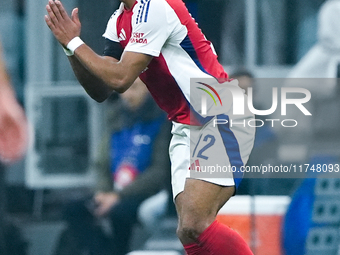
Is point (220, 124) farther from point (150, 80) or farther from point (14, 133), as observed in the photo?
point (14, 133)

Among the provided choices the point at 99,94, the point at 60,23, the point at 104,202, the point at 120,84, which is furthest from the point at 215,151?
the point at 104,202

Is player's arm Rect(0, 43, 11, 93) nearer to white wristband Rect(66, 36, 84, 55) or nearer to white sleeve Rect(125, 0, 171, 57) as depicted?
white wristband Rect(66, 36, 84, 55)

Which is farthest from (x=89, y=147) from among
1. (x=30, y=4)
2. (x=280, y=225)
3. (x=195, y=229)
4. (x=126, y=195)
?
(x=195, y=229)

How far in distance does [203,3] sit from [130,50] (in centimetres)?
174

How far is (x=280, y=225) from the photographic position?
15.7ft

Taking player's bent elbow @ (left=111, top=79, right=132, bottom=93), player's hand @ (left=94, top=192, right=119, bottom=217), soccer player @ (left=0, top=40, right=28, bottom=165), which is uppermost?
player's bent elbow @ (left=111, top=79, right=132, bottom=93)

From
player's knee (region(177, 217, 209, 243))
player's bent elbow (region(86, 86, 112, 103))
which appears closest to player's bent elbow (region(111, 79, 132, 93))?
player's bent elbow (region(86, 86, 112, 103))

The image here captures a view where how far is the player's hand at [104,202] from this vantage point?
4859 mm

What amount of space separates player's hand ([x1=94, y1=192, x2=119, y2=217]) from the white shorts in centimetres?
144

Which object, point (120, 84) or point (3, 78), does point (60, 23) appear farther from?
point (3, 78)

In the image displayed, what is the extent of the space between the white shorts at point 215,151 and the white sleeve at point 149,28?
52 centimetres

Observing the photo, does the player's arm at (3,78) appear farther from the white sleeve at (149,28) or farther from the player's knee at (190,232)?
the player's knee at (190,232)

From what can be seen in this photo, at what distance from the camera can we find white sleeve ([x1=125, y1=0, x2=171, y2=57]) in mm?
3164

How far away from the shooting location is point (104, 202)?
4891 millimetres
